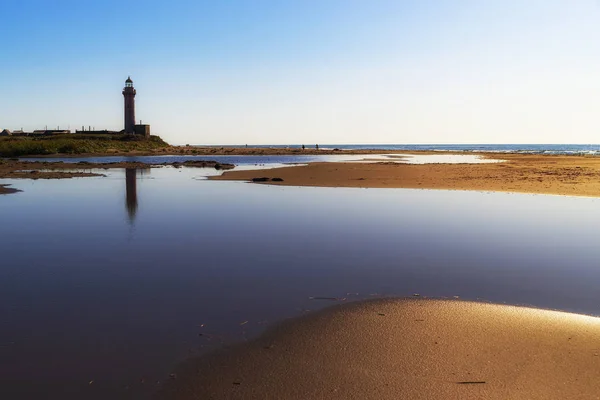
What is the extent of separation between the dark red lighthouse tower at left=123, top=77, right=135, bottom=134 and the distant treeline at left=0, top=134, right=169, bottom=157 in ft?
15.8

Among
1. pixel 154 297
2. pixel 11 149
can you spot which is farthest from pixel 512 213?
pixel 11 149

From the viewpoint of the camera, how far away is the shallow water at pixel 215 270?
6.02 meters

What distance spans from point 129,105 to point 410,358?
12322 centimetres

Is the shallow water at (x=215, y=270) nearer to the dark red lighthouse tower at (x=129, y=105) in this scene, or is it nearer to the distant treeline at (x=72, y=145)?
the distant treeline at (x=72, y=145)

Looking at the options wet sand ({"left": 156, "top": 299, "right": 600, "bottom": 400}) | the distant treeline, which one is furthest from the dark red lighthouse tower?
wet sand ({"left": 156, "top": 299, "right": 600, "bottom": 400})

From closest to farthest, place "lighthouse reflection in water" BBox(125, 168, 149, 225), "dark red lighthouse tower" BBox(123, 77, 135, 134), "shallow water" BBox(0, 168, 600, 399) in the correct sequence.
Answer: "shallow water" BBox(0, 168, 600, 399) → "lighthouse reflection in water" BBox(125, 168, 149, 225) → "dark red lighthouse tower" BBox(123, 77, 135, 134)

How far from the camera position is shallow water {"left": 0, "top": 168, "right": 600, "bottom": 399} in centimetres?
602

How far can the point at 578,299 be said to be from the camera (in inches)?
318

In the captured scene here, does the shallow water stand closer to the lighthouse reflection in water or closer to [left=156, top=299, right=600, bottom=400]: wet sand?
the lighthouse reflection in water

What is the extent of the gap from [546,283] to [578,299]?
0.96 m

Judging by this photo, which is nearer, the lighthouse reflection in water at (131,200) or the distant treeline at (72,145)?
the lighthouse reflection in water at (131,200)

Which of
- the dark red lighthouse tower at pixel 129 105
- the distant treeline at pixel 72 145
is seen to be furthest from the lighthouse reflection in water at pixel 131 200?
the dark red lighthouse tower at pixel 129 105

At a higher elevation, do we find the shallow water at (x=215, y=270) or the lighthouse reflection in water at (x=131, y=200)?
the lighthouse reflection in water at (x=131, y=200)

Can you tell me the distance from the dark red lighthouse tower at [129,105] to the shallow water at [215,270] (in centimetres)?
10417
